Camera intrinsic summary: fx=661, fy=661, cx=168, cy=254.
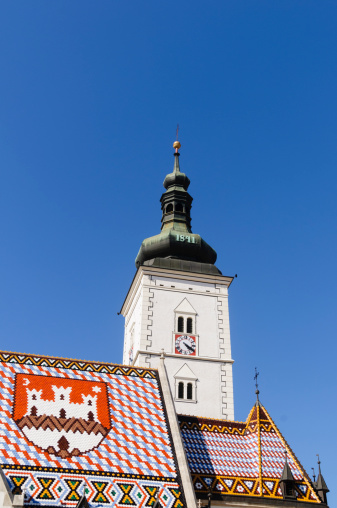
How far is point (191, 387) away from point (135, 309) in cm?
645

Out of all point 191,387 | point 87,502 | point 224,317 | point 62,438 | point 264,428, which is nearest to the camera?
point 87,502

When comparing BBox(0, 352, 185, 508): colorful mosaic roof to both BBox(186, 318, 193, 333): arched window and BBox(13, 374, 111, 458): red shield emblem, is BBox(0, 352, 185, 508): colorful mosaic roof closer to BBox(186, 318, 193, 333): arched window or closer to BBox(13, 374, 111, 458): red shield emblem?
BBox(13, 374, 111, 458): red shield emblem

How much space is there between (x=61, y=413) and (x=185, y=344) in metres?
15.1

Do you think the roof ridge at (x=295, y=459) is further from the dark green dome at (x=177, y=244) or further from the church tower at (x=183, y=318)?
the dark green dome at (x=177, y=244)

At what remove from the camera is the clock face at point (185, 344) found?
32.5 meters

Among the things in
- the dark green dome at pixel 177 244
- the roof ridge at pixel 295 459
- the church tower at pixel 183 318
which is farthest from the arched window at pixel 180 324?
the roof ridge at pixel 295 459

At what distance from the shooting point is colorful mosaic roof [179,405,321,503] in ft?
64.4

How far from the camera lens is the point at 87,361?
20.6 metres

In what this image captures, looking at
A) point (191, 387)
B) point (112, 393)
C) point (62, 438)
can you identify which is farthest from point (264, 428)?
point (191, 387)

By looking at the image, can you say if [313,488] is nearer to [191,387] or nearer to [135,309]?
[191,387]

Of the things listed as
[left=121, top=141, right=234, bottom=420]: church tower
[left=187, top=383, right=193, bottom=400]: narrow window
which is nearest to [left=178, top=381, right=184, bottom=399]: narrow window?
[left=121, top=141, right=234, bottom=420]: church tower

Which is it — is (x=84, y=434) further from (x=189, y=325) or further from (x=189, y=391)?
(x=189, y=325)

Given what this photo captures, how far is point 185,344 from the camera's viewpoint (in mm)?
32781

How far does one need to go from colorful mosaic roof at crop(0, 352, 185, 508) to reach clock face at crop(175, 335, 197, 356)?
11.5m
